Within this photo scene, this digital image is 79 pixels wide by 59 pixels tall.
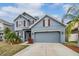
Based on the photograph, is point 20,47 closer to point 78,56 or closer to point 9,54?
point 9,54

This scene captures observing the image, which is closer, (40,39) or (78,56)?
(78,56)

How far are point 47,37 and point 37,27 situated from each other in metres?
0.47

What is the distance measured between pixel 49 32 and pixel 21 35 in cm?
84

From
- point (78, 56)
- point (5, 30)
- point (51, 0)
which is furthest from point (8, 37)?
point (78, 56)

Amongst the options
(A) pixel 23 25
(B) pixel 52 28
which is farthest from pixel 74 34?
(A) pixel 23 25

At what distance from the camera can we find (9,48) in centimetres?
711

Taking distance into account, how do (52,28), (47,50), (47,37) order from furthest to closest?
(47,37), (52,28), (47,50)

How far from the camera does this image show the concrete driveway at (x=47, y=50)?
22.6ft

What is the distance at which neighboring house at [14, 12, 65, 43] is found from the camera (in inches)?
280

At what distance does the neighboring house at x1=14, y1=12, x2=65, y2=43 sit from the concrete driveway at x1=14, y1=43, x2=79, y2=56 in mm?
190

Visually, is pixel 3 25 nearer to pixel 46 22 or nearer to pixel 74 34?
pixel 46 22

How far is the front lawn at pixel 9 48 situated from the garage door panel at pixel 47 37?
565 millimetres

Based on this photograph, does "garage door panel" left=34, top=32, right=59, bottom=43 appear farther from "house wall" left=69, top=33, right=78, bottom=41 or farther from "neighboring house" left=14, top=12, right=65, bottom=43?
"house wall" left=69, top=33, right=78, bottom=41

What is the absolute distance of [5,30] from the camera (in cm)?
712
